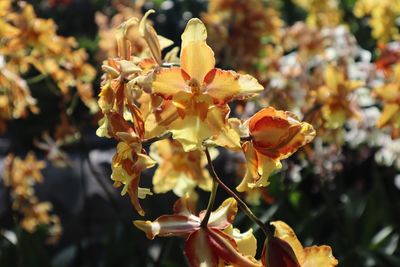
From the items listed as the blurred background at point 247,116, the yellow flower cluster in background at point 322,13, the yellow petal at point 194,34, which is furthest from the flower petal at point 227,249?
the yellow flower cluster in background at point 322,13

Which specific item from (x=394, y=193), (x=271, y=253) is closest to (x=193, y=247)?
(x=271, y=253)

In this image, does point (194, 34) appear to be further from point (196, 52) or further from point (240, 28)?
point (240, 28)

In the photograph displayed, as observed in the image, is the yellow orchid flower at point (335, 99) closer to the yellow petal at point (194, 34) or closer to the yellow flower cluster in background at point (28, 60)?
the yellow flower cluster in background at point (28, 60)

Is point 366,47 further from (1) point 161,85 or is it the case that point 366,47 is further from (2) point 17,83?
(1) point 161,85

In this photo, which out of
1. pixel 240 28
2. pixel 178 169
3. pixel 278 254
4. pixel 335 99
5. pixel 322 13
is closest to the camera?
pixel 278 254

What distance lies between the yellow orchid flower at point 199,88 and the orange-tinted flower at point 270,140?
0.03 m

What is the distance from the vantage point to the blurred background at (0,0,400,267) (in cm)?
184

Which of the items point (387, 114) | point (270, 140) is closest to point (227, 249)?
point (270, 140)

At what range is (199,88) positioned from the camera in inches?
34.6

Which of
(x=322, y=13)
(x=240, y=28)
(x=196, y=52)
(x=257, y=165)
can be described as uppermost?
(x=196, y=52)

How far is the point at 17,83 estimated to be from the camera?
1704mm

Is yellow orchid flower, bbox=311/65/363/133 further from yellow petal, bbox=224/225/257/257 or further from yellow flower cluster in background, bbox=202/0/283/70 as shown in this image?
yellow flower cluster in background, bbox=202/0/283/70

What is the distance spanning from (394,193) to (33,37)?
1.64m

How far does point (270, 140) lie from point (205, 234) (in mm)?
138
